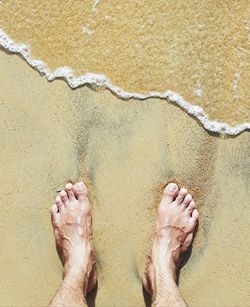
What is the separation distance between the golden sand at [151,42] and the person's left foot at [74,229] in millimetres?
593

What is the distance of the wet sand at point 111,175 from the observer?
10.3 ft

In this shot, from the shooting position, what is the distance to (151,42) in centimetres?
313

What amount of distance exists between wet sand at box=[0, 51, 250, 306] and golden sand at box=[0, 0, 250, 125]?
12 cm

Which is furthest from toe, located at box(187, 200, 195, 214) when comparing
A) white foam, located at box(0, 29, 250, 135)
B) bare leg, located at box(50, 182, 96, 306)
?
bare leg, located at box(50, 182, 96, 306)

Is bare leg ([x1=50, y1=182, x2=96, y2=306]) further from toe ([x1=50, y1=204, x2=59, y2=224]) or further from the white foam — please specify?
the white foam

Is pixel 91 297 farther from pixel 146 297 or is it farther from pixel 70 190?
pixel 70 190

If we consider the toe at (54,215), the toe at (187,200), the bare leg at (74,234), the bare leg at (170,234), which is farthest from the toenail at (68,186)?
the toe at (187,200)

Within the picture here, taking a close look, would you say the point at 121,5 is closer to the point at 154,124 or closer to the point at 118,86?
the point at 118,86

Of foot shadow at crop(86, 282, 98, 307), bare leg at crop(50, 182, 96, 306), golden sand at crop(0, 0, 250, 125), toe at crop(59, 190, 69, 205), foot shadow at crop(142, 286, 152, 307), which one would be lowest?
foot shadow at crop(86, 282, 98, 307)

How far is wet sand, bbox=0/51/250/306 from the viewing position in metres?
3.14

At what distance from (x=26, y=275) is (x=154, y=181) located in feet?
2.55

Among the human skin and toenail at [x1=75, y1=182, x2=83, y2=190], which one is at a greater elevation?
toenail at [x1=75, y1=182, x2=83, y2=190]

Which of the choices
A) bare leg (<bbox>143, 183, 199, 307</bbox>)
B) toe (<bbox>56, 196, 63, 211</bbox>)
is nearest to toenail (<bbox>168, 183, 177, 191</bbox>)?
bare leg (<bbox>143, 183, 199, 307</bbox>)

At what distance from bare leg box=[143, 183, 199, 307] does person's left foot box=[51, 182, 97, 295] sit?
0.29 m
